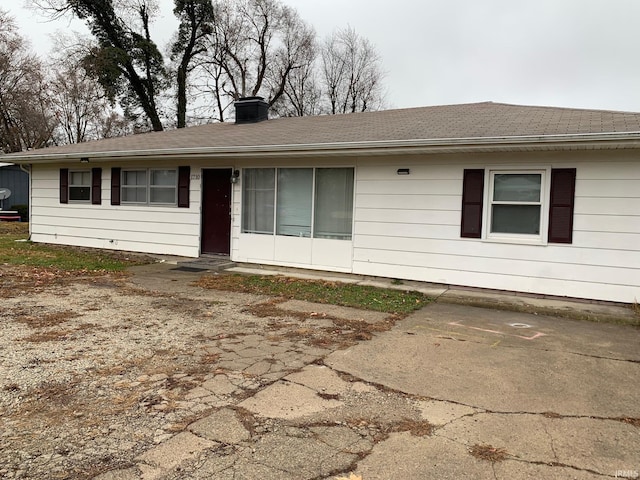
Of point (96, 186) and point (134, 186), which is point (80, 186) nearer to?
point (96, 186)

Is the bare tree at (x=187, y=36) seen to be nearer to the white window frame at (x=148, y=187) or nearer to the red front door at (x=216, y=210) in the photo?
the white window frame at (x=148, y=187)

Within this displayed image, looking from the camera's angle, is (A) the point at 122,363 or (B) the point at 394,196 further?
(B) the point at 394,196

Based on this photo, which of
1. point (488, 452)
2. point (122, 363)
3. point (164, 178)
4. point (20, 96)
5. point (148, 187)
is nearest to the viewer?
point (488, 452)

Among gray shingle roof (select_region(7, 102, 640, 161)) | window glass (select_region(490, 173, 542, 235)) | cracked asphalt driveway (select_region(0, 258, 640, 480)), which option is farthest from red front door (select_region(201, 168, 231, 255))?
window glass (select_region(490, 173, 542, 235))

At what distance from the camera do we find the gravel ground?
271 cm

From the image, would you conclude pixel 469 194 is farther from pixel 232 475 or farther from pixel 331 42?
pixel 331 42

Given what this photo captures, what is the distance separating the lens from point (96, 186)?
12.0 metres

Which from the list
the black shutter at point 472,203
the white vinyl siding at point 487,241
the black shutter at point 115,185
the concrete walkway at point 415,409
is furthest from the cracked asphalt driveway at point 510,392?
the black shutter at point 115,185

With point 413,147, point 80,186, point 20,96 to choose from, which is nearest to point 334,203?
point 413,147

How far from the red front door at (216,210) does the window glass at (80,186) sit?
→ 12.4ft

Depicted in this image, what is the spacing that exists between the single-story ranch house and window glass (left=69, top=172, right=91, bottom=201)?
31mm

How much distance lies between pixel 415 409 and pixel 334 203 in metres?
6.33

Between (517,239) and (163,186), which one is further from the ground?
(163,186)

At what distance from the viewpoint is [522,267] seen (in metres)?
7.54
